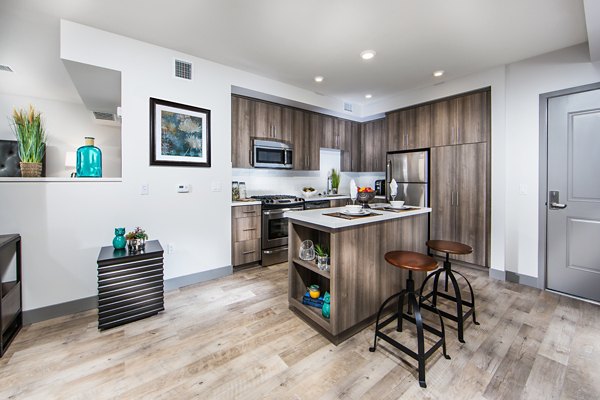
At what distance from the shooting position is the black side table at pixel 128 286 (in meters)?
2.13

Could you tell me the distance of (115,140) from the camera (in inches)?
214

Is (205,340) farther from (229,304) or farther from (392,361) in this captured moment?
(392,361)

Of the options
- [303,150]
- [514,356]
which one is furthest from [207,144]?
[514,356]

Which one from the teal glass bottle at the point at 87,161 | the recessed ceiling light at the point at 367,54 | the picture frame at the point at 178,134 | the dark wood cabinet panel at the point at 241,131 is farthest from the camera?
the dark wood cabinet panel at the point at 241,131

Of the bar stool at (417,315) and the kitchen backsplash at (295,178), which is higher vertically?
the kitchen backsplash at (295,178)

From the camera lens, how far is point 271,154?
3980 mm

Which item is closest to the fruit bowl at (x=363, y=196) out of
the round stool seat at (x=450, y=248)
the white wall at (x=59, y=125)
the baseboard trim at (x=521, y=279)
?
the round stool seat at (x=450, y=248)

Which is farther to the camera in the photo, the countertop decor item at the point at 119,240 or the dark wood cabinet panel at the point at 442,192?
the dark wood cabinet panel at the point at 442,192

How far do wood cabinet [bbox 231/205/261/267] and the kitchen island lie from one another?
132 cm

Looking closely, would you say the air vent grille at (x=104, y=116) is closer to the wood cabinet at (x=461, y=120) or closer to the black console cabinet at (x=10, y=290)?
the black console cabinet at (x=10, y=290)

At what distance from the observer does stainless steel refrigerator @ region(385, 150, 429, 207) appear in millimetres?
4056

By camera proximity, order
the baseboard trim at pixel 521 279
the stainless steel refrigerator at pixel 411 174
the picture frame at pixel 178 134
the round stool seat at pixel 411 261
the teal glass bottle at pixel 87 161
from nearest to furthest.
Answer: the round stool seat at pixel 411 261
the teal glass bottle at pixel 87 161
the picture frame at pixel 178 134
the baseboard trim at pixel 521 279
the stainless steel refrigerator at pixel 411 174

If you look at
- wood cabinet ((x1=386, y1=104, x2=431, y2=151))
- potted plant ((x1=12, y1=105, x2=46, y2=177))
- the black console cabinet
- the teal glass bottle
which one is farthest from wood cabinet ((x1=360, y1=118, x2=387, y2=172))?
the black console cabinet

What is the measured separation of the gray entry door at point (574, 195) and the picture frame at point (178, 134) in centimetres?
409
